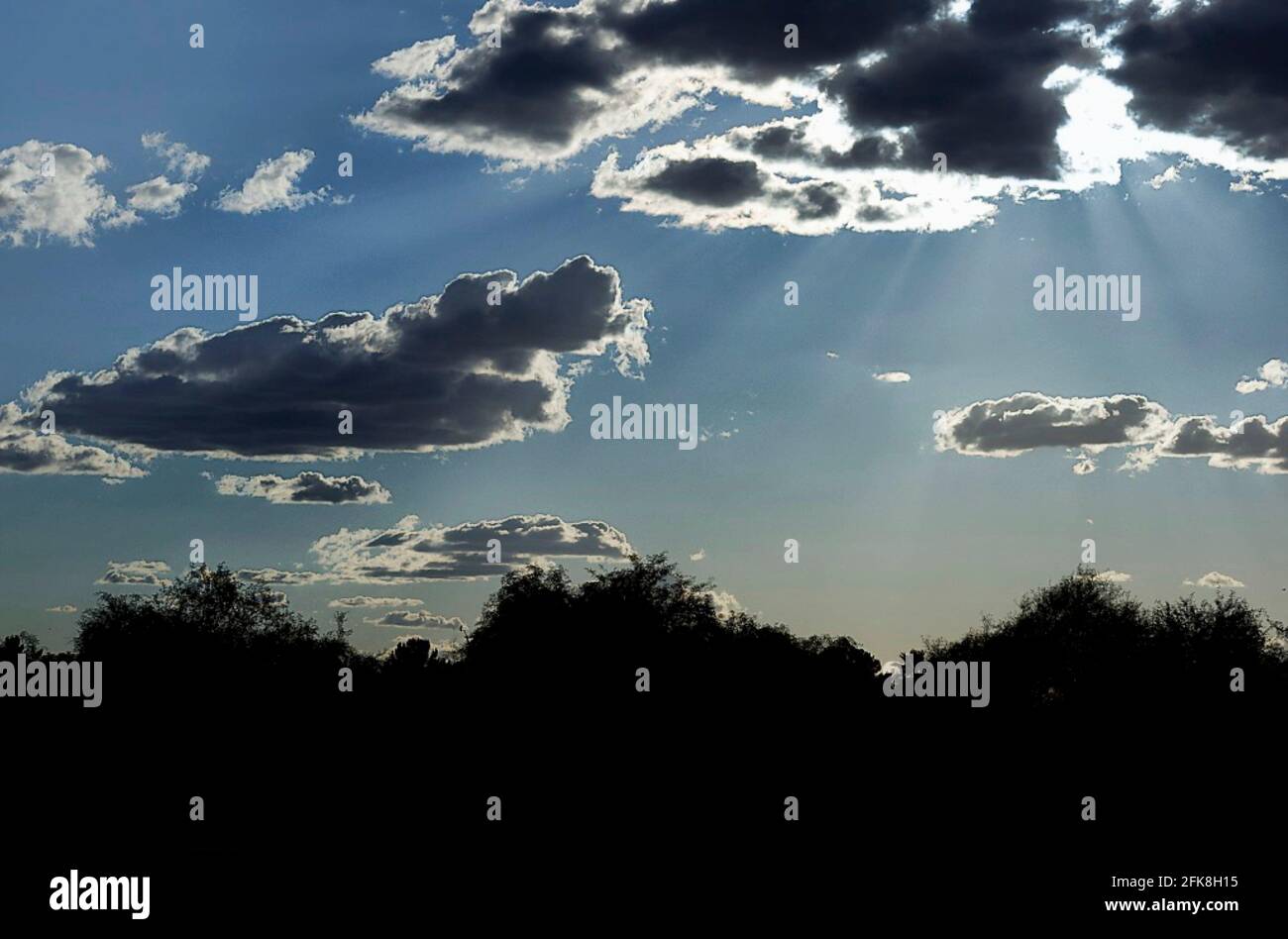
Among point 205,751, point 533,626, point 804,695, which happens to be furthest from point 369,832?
point 533,626

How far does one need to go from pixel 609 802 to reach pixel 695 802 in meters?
4.07

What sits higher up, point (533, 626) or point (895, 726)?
point (533, 626)

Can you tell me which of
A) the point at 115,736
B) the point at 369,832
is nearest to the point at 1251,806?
the point at 369,832

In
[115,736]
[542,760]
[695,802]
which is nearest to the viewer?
[695,802]

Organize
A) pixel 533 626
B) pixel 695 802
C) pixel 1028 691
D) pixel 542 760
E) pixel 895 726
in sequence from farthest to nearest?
pixel 1028 691, pixel 533 626, pixel 895 726, pixel 542 760, pixel 695 802

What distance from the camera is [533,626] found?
95.9 meters

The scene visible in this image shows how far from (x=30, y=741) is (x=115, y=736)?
15.2 feet

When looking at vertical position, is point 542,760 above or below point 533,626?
below

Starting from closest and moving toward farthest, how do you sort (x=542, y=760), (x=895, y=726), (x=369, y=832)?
(x=369, y=832), (x=542, y=760), (x=895, y=726)

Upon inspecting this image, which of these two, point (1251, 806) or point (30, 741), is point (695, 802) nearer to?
point (1251, 806)
